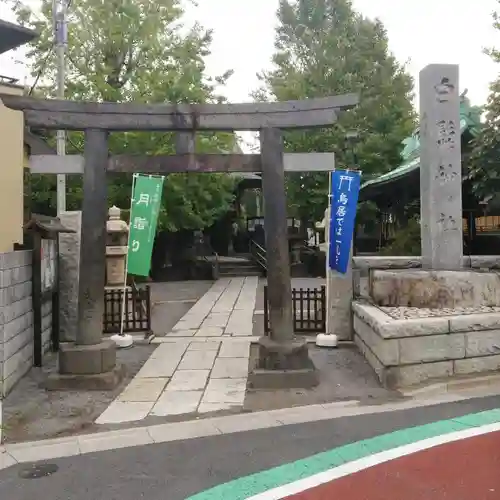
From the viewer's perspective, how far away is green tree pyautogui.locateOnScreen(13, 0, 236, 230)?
757 inches

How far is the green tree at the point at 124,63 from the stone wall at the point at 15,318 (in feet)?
36.1

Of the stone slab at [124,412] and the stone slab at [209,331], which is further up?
the stone slab at [209,331]

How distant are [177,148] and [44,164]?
6.77 ft

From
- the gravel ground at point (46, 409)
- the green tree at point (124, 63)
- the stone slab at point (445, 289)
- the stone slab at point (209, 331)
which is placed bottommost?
the gravel ground at point (46, 409)

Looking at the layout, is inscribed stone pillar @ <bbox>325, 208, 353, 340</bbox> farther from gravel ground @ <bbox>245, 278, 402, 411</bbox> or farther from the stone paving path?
the stone paving path

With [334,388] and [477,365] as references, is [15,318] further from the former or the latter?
[477,365]

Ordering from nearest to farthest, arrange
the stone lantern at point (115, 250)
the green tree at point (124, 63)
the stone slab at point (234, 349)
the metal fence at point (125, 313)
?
the stone slab at point (234, 349) → the metal fence at point (125, 313) → the stone lantern at point (115, 250) → the green tree at point (124, 63)

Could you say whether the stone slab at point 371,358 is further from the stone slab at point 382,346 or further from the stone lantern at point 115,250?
the stone lantern at point 115,250

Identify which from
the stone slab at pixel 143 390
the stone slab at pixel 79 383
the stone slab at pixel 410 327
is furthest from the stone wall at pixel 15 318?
the stone slab at pixel 410 327

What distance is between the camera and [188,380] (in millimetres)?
8289

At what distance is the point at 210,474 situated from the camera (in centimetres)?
482

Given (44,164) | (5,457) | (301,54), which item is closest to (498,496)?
(5,457)

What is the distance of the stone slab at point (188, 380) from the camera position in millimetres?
7883

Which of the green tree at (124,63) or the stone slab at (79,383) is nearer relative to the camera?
the stone slab at (79,383)
